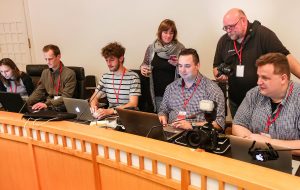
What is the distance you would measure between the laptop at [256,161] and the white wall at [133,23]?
1.98 meters

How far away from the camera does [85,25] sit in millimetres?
4324

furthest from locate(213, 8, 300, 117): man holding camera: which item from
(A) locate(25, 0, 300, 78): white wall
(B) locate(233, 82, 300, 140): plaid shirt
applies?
(A) locate(25, 0, 300, 78): white wall

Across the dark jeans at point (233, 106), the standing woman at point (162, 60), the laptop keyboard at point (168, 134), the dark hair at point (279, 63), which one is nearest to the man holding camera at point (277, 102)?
the dark hair at point (279, 63)

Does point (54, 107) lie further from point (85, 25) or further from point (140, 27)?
point (85, 25)

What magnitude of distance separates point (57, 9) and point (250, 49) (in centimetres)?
306

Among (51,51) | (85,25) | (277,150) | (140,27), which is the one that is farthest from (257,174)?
(85,25)

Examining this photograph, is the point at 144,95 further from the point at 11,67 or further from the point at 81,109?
the point at 11,67

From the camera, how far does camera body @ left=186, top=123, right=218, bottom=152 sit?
1408 millimetres

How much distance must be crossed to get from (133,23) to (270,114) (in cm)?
249

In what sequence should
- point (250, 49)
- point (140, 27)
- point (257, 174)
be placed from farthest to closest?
point (140, 27) < point (250, 49) < point (257, 174)

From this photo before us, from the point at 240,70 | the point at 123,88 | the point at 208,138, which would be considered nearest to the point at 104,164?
the point at 208,138

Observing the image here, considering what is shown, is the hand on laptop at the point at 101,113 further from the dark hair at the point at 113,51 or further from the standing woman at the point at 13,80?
the standing woman at the point at 13,80

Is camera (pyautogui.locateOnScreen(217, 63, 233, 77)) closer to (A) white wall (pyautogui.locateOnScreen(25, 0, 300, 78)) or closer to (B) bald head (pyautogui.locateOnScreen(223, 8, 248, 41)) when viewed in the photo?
(B) bald head (pyautogui.locateOnScreen(223, 8, 248, 41))

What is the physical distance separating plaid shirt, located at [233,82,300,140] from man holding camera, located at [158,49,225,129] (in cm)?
24
